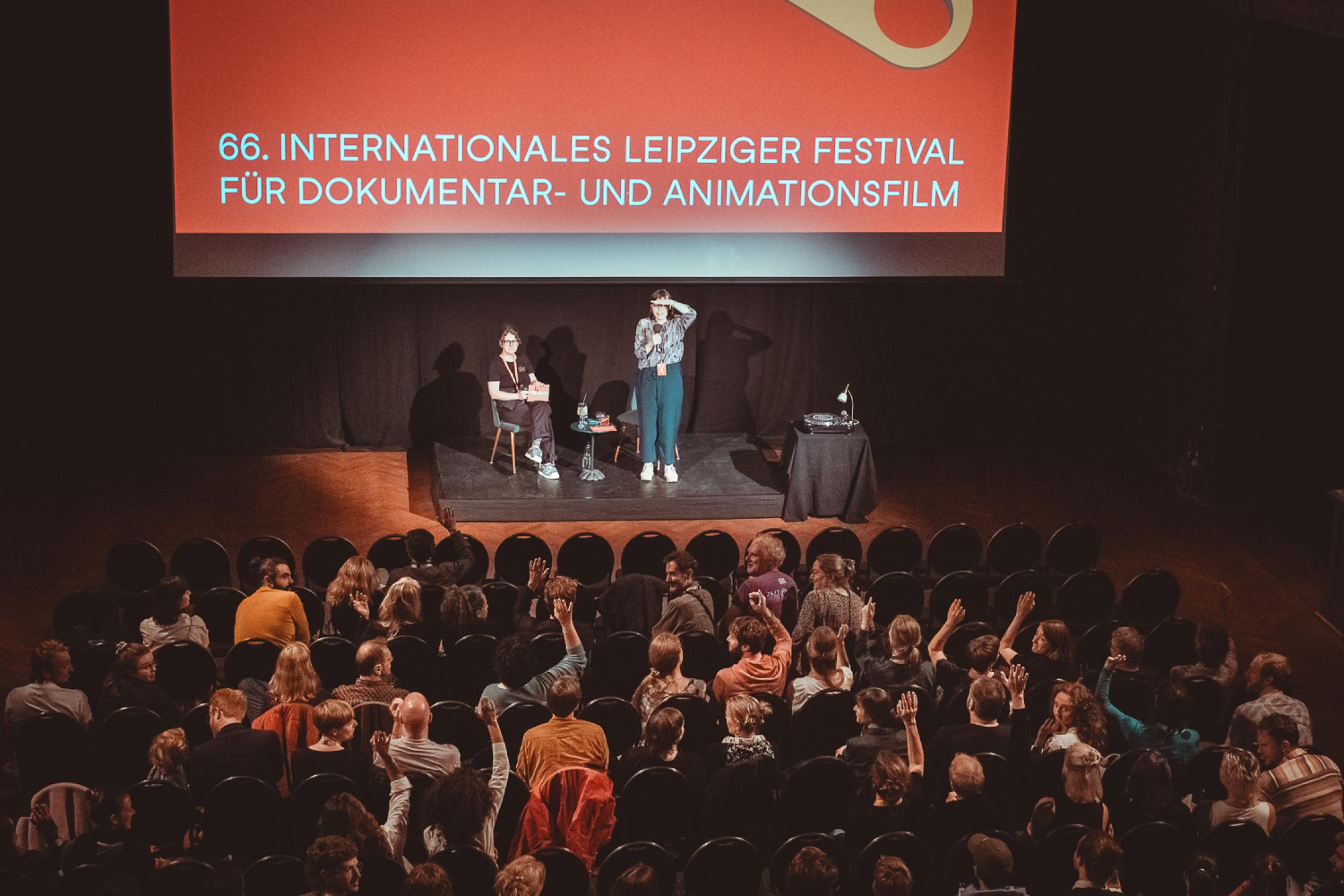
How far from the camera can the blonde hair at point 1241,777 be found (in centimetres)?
600

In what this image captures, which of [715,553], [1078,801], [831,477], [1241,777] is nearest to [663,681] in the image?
[1078,801]

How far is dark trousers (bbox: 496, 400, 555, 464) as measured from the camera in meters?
11.9

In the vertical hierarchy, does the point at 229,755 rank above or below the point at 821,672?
below

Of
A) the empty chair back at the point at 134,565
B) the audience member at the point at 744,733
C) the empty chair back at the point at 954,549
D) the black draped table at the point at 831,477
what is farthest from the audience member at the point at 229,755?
the black draped table at the point at 831,477

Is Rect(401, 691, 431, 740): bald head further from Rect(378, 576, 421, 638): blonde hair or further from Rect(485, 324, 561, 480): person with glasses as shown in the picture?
Rect(485, 324, 561, 480): person with glasses

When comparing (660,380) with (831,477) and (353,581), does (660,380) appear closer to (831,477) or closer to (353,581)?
(831,477)

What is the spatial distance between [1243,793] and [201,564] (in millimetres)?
5772

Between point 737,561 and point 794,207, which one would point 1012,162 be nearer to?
point 794,207

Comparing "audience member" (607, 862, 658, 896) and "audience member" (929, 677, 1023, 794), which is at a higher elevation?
"audience member" (929, 677, 1023, 794)

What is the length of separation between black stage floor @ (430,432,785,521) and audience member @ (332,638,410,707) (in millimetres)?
4620

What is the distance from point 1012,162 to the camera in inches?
457

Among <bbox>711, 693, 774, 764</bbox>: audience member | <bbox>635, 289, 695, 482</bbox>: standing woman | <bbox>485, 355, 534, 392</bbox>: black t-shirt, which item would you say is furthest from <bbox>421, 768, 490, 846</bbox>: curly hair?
<bbox>485, 355, 534, 392</bbox>: black t-shirt

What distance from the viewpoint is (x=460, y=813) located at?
18.1 feet

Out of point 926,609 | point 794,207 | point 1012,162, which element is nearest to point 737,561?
point 926,609
